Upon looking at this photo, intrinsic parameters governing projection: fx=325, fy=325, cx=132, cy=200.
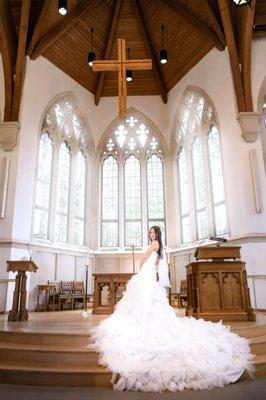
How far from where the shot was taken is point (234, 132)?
28.9 ft

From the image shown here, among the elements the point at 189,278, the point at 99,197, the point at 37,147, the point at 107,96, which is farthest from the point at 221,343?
the point at 107,96

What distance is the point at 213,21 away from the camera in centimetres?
916

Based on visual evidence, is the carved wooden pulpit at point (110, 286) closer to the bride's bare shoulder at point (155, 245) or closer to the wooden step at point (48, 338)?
the bride's bare shoulder at point (155, 245)

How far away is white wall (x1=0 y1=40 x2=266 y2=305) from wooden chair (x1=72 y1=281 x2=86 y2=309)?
43cm

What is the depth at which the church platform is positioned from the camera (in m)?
3.37

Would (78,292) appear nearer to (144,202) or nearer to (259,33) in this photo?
(144,202)

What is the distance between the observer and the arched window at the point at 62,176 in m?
9.74

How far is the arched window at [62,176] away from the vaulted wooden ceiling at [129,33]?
5.12 ft

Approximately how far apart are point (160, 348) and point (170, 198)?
8367mm

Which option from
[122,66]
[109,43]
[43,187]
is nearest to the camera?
[122,66]

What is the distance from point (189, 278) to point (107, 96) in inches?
347

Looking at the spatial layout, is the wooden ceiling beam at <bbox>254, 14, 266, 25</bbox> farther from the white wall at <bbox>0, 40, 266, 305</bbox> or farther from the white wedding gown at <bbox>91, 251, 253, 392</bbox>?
the white wedding gown at <bbox>91, 251, 253, 392</bbox>

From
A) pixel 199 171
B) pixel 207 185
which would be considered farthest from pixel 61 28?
pixel 207 185

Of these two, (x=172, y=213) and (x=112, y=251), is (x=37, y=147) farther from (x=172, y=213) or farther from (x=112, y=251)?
(x=172, y=213)
